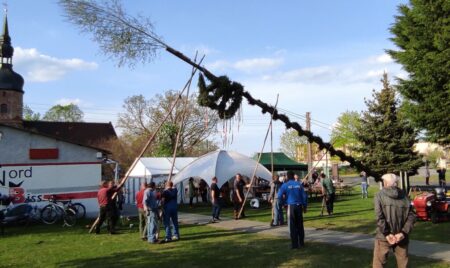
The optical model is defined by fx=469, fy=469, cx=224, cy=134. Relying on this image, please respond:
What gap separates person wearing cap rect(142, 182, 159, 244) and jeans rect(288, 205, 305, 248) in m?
4.11

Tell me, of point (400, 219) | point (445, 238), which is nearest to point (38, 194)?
point (445, 238)

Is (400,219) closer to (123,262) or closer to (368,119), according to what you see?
(123,262)

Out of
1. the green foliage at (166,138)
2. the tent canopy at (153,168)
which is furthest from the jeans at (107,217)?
the green foliage at (166,138)

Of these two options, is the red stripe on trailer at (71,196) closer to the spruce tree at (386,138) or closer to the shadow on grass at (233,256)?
the shadow on grass at (233,256)

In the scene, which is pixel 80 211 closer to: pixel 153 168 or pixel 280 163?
pixel 153 168

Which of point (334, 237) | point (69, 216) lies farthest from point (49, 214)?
point (334, 237)

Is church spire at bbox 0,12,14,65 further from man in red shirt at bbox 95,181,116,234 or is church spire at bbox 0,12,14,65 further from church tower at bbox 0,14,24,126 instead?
man in red shirt at bbox 95,181,116,234

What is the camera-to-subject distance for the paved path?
1038 centimetres

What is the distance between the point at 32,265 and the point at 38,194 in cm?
1080

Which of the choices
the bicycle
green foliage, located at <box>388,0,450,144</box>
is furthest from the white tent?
green foliage, located at <box>388,0,450,144</box>

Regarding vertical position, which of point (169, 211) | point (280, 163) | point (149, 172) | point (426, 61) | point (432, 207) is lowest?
point (432, 207)

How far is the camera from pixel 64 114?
82375mm

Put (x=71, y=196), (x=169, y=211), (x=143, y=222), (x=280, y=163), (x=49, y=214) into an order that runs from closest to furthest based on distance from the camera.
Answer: (x=169, y=211)
(x=143, y=222)
(x=49, y=214)
(x=71, y=196)
(x=280, y=163)

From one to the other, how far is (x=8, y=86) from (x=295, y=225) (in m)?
59.4
